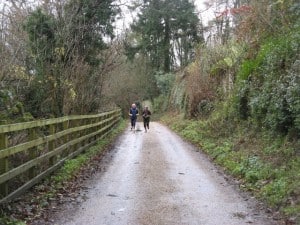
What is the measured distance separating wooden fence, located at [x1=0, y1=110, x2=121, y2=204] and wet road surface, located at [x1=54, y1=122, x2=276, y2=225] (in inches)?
39.6

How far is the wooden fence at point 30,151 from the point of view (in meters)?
6.67

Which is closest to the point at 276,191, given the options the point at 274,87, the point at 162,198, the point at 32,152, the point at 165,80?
the point at 162,198

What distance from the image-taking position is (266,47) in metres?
14.9

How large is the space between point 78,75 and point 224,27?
63.0 feet

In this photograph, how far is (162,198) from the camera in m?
7.86

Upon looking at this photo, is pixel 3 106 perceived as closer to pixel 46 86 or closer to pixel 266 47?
pixel 46 86

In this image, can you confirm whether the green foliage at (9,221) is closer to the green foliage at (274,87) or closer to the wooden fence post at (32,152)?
the wooden fence post at (32,152)

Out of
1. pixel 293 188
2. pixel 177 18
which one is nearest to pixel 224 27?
pixel 177 18

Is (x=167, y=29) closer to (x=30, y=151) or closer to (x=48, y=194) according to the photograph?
(x=30, y=151)

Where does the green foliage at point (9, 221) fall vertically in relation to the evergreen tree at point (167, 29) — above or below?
below

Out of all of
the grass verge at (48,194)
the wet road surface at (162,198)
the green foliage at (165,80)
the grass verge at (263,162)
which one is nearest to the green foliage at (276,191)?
the grass verge at (263,162)

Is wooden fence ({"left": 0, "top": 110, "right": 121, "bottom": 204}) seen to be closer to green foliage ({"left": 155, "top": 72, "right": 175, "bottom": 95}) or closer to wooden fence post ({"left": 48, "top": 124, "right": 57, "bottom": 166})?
wooden fence post ({"left": 48, "top": 124, "right": 57, "bottom": 166})

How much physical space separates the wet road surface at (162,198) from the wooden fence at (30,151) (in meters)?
1.01

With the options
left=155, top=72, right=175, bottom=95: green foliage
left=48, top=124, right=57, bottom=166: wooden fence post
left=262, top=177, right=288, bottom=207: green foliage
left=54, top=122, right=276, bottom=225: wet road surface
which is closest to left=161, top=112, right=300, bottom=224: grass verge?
left=262, top=177, right=288, bottom=207: green foliage
